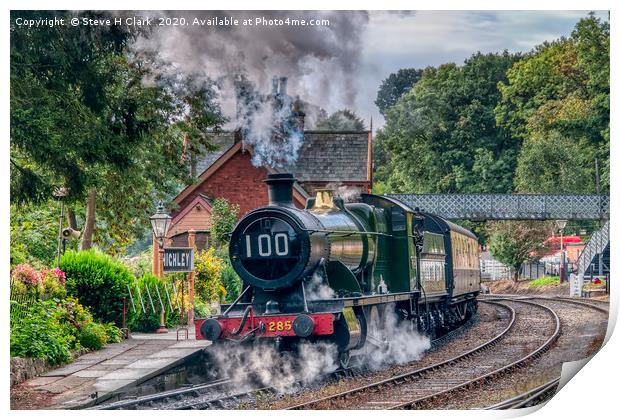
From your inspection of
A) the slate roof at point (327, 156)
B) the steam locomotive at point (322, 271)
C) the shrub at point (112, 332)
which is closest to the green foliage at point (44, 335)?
the shrub at point (112, 332)

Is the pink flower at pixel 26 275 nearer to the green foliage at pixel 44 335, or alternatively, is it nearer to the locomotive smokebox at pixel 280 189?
the green foliage at pixel 44 335

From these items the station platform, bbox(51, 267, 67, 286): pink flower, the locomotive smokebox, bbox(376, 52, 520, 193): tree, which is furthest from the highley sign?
bbox(376, 52, 520, 193): tree

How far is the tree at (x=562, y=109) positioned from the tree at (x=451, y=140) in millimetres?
306

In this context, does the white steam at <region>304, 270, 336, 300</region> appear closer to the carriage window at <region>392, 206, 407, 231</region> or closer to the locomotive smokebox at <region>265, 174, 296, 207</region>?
the locomotive smokebox at <region>265, 174, 296, 207</region>

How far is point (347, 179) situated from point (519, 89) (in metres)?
3.67

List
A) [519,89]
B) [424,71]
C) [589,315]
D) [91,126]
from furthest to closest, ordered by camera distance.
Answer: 1. [589,315]
2. [519,89]
3. [424,71]
4. [91,126]

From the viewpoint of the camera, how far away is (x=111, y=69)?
14508 millimetres

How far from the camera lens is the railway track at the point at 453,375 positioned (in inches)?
511

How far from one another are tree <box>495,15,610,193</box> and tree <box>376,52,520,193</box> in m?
0.31

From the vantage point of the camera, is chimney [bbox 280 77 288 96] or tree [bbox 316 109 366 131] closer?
chimney [bbox 280 77 288 96]

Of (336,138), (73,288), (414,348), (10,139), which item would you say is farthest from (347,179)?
(10,139)

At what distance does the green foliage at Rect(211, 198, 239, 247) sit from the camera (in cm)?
1738

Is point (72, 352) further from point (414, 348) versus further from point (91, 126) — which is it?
A: point (414, 348)

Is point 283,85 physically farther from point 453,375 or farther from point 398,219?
point 453,375
